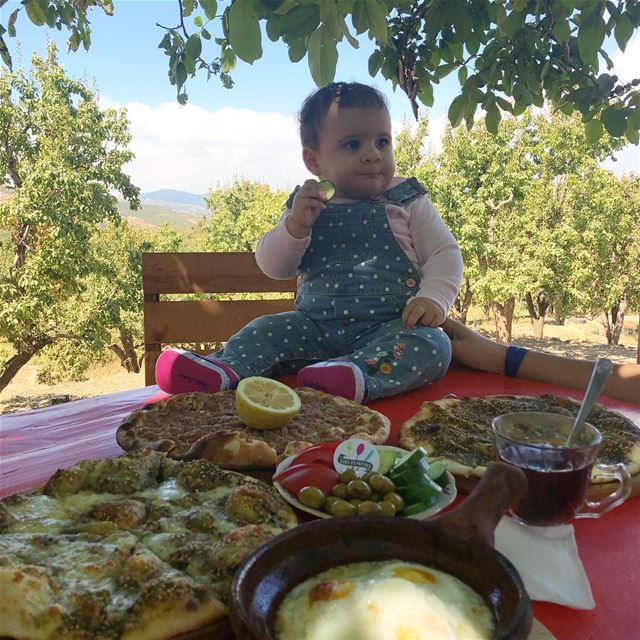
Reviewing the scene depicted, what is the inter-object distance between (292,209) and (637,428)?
1.54 meters

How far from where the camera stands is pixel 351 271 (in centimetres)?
249

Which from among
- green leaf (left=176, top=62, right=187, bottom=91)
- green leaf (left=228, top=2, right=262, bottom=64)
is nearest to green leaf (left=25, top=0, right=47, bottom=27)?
green leaf (left=176, top=62, right=187, bottom=91)

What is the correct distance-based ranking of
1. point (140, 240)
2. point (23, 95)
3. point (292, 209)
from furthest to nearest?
point (140, 240) < point (23, 95) < point (292, 209)

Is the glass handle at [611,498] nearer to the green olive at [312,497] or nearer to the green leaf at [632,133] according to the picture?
the green olive at [312,497]

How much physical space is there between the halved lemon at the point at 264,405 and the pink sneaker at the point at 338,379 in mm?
284

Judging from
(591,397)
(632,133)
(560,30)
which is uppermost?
(560,30)

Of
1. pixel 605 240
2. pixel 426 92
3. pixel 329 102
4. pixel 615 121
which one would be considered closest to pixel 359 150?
pixel 329 102

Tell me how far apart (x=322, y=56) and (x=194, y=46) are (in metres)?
1.10

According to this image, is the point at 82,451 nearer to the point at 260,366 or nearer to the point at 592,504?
the point at 260,366

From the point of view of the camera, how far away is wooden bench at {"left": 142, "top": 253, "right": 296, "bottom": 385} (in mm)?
3053

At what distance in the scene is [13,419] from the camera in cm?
170

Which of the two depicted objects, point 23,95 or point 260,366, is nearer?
point 260,366

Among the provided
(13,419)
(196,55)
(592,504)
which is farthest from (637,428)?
(196,55)

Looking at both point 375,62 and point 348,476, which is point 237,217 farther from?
point 348,476
